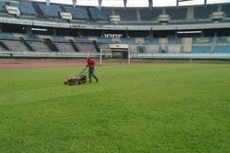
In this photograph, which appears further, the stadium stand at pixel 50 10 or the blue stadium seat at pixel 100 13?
the blue stadium seat at pixel 100 13

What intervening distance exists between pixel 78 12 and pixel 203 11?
31.8 m

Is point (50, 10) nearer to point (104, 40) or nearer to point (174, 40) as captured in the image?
point (104, 40)

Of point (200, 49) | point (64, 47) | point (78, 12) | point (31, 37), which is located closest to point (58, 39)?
point (64, 47)

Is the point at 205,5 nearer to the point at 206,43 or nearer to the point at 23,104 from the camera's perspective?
the point at 206,43

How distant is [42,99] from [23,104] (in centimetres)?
125

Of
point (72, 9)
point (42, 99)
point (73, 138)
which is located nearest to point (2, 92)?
point (42, 99)

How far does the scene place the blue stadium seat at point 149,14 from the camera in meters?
82.6

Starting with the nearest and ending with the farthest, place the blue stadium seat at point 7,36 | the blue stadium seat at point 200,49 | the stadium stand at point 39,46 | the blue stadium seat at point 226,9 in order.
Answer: the blue stadium seat at point 7,36
the stadium stand at point 39,46
the blue stadium seat at point 200,49
the blue stadium seat at point 226,9

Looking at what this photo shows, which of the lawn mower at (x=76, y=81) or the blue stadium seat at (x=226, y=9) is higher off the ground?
the blue stadium seat at (x=226, y=9)

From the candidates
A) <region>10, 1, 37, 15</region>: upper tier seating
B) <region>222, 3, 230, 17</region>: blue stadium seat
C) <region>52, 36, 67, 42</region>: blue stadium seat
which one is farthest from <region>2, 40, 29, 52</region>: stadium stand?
<region>222, 3, 230, 17</region>: blue stadium seat

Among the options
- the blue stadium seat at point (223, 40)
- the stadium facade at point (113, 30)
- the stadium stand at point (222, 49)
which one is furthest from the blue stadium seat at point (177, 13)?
the stadium stand at point (222, 49)

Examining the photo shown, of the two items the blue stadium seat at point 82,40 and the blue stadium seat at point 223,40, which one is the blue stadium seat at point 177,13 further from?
the blue stadium seat at point 82,40

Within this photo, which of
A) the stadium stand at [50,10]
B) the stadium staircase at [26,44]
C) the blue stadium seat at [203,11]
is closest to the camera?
the stadium staircase at [26,44]

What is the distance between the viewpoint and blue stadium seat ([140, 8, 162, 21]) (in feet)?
271
